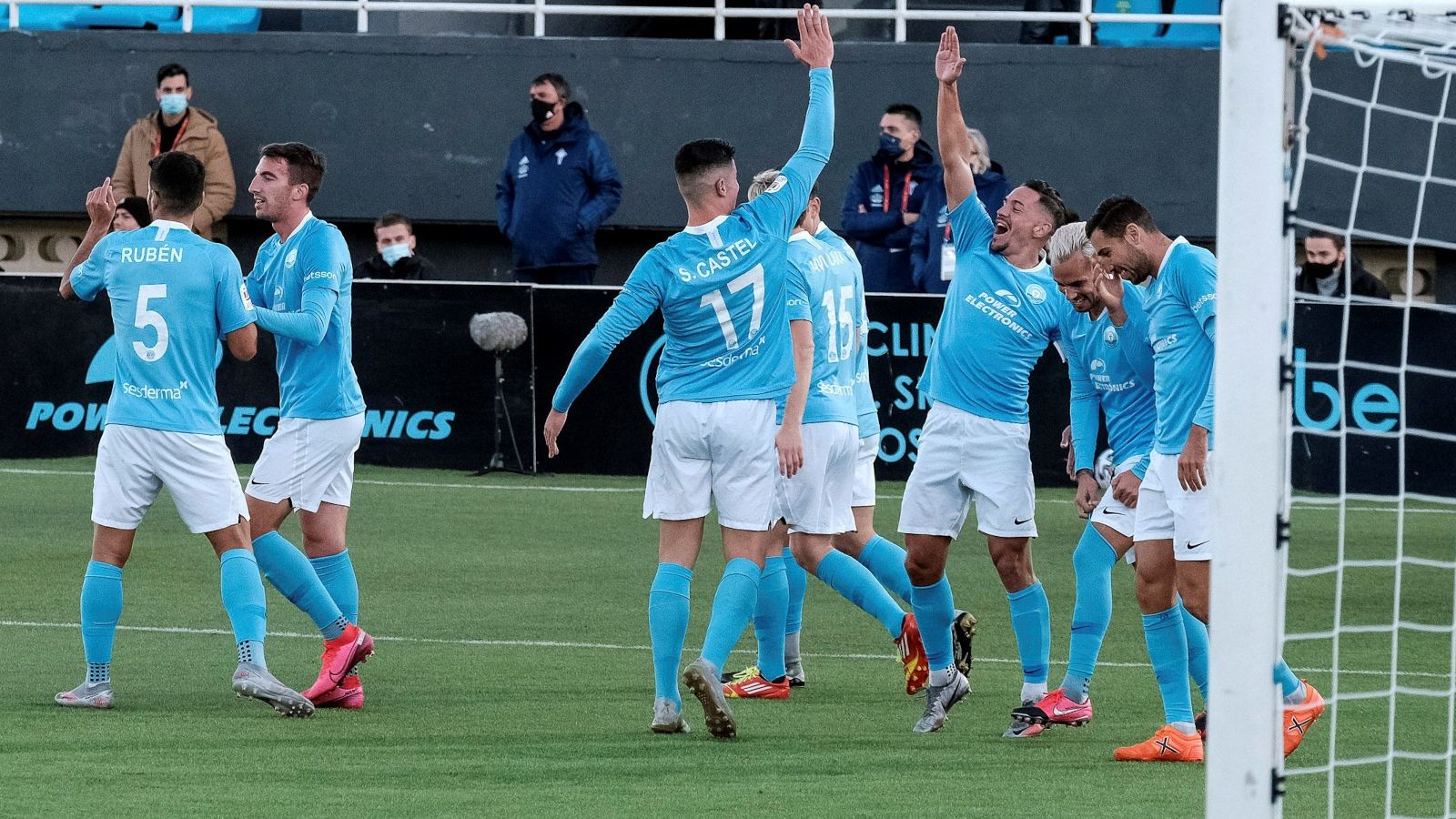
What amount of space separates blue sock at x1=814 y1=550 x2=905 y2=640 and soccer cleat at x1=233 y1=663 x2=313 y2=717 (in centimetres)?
213

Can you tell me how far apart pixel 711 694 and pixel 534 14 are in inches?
440

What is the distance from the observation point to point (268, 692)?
22.2 ft

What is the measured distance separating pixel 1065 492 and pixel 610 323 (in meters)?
8.44

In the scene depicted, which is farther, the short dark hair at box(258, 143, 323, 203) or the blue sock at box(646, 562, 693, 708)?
the short dark hair at box(258, 143, 323, 203)

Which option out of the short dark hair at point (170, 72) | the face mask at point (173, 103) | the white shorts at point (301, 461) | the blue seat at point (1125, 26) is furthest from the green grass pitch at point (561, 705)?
the blue seat at point (1125, 26)

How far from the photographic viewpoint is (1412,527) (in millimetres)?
13062

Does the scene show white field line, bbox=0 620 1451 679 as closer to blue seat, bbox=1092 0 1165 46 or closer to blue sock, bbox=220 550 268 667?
blue sock, bbox=220 550 268 667

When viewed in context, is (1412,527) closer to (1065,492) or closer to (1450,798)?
(1065,492)

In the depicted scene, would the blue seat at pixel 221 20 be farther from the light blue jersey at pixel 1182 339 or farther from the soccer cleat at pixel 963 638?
the light blue jersey at pixel 1182 339

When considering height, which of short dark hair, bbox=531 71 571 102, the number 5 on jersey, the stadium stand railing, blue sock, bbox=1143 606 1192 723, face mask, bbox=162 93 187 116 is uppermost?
the stadium stand railing

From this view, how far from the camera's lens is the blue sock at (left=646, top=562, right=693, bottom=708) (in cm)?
669

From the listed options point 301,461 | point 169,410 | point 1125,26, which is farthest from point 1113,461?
point 1125,26

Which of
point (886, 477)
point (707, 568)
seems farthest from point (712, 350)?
point (886, 477)

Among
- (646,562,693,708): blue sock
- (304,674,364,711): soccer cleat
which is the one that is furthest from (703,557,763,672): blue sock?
(304,674,364,711): soccer cleat
